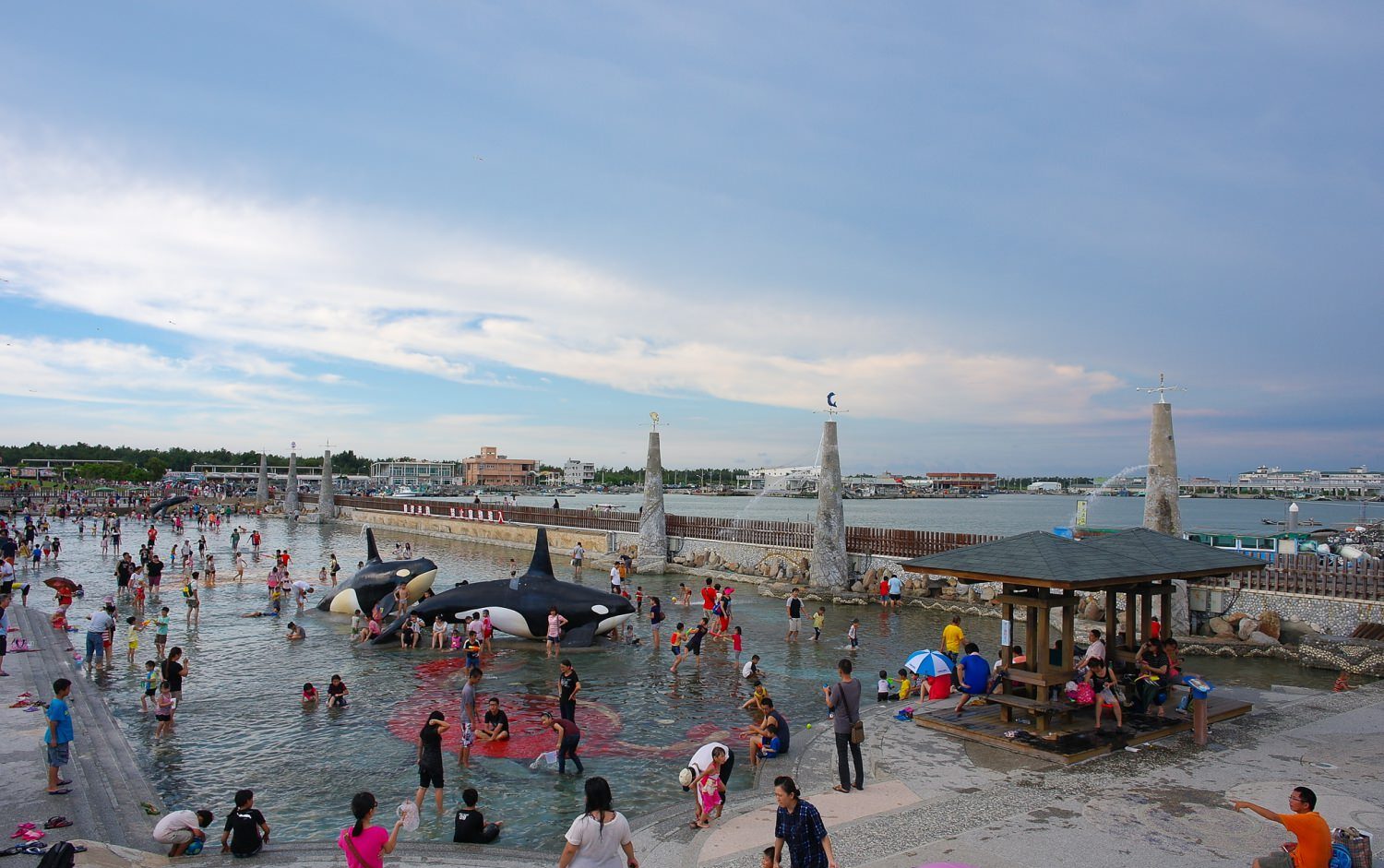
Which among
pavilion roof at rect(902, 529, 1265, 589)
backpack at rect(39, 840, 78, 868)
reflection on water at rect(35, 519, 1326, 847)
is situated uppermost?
pavilion roof at rect(902, 529, 1265, 589)

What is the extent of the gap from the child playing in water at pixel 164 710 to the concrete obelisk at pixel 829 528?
72.2ft

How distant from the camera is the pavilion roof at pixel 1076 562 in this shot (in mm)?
11383

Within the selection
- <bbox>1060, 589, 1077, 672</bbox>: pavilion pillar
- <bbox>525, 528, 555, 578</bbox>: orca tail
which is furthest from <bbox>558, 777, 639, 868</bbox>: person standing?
<bbox>525, 528, 555, 578</bbox>: orca tail

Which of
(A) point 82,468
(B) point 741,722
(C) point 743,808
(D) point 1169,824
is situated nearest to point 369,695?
(B) point 741,722

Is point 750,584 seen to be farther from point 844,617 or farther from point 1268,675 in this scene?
point 1268,675

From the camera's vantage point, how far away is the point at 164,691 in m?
14.5

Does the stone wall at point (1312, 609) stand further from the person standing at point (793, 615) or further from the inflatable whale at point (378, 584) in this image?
the inflatable whale at point (378, 584)

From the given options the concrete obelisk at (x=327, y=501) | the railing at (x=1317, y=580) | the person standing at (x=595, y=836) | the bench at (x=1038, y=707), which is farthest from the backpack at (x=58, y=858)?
the concrete obelisk at (x=327, y=501)

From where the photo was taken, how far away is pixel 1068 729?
11.8 m

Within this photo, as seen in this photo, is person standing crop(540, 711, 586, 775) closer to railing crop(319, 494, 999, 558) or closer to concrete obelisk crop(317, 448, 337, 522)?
railing crop(319, 494, 999, 558)

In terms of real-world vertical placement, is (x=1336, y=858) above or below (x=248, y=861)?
above

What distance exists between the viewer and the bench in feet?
37.7

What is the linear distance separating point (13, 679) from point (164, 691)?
13.8 feet

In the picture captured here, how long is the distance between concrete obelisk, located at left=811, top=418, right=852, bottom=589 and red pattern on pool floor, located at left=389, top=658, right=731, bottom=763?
53.4 ft
